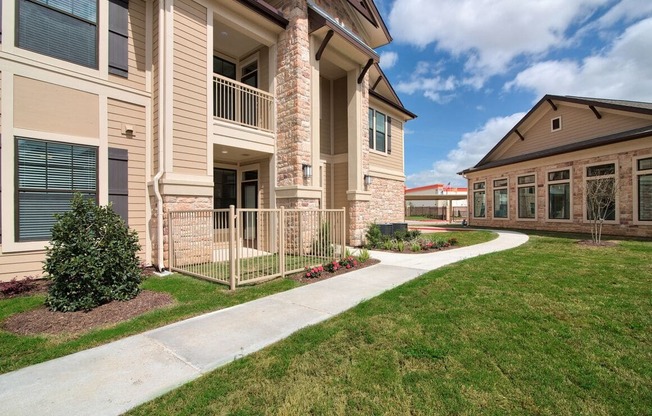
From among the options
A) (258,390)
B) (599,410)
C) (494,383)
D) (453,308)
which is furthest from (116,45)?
(599,410)

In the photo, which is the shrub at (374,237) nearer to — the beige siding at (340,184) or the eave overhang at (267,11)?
the beige siding at (340,184)

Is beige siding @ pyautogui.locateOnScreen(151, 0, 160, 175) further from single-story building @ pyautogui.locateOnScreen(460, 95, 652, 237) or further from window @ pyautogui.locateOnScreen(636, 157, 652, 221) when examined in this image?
window @ pyautogui.locateOnScreen(636, 157, 652, 221)

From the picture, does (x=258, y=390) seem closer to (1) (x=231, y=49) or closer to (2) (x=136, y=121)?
(2) (x=136, y=121)

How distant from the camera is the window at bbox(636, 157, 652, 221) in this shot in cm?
1188

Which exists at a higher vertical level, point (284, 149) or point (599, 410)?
point (284, 149)

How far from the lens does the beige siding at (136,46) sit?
744 centimetres

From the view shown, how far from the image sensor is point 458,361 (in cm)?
314

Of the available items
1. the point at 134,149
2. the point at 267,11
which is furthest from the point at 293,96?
the point at 134,149

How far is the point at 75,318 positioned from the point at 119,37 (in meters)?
6.60

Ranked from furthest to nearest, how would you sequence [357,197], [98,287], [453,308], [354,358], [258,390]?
[357,197]
[98,287]
[453,308]
[354,358]
[258,390]

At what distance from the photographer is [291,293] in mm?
5641

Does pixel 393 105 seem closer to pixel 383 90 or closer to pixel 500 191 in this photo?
pixel 383 90

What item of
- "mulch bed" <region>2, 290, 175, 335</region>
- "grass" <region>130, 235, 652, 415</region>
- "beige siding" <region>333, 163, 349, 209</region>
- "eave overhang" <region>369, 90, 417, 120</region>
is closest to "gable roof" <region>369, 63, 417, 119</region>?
"eave overhang" <region>369, 90, 417, 120</region>

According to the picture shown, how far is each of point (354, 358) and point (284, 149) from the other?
750 centimetres
